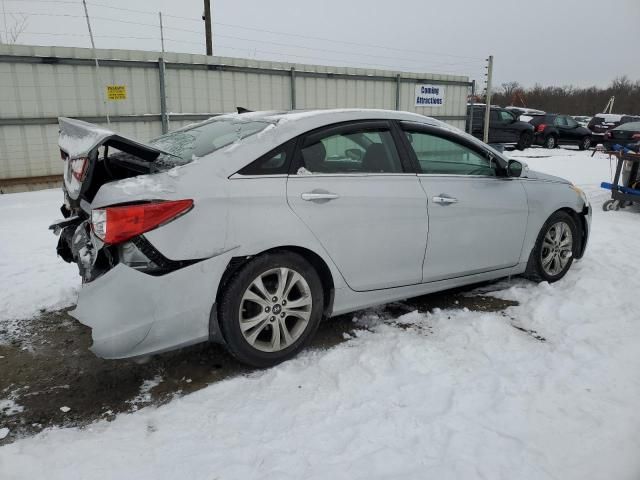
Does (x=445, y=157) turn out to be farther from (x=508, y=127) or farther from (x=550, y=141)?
(x=550, y=141)

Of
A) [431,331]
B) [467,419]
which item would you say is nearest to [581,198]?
[431,331]

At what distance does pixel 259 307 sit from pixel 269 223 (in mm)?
492

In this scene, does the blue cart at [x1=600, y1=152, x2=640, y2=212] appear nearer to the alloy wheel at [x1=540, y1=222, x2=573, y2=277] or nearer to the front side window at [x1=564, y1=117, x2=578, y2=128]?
the alloy wheel at [x1=540, y1=222, x2=573, y2=277]

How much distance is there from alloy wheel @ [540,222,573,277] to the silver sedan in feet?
1.92

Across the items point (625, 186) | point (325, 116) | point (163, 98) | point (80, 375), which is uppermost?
point (163, 98)

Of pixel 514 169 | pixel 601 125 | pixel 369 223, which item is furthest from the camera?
pixel 601 125

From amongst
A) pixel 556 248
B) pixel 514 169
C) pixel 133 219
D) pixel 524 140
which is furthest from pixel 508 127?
pixel 133 219

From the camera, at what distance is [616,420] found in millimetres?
2586

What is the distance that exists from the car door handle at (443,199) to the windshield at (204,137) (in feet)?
4.22

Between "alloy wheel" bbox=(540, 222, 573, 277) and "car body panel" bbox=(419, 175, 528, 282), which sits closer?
"car body panel" bbox=(419, 175, 528, 282)

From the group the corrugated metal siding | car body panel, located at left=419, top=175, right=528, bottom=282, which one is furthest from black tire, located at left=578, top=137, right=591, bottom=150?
car body panel, located at left=419, top=175, right=528, bottom=282

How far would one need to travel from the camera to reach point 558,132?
70.1ft

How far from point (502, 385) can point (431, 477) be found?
3.00 feet

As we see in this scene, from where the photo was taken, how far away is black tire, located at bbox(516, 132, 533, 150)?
19750 millimetres
